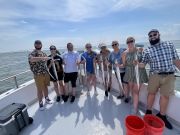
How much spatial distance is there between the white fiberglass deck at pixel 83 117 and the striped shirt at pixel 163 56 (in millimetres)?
1031

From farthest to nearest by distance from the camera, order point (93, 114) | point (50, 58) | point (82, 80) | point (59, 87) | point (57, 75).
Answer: point (82, 80) < point (59, 87) < point (57, 75) < point (50, 58) < point (93, 114)

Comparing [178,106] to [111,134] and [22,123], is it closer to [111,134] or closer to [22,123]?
[111,134]

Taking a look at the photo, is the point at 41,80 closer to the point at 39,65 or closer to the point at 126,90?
the point at 39,65

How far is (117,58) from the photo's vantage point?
11.5 ft

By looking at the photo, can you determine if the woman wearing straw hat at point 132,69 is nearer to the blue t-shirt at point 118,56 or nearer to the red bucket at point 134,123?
the blue t-shirt at point 118,56

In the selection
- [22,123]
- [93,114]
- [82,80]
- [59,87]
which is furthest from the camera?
[82,80]

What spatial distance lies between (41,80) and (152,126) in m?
2.41

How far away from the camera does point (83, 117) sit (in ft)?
10.6

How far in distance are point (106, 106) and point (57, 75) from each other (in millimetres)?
1410

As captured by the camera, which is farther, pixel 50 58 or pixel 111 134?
pixel 50 58

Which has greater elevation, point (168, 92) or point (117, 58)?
point (117, 58)

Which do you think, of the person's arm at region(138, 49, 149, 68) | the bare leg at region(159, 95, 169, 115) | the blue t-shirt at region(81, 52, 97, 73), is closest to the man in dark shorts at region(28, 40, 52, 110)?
the blue t-shirt at region(81, 52, 97, 73)

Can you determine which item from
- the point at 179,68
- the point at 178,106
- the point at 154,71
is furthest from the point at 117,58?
the point at 178,106

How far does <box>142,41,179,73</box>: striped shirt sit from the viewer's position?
2537 mm
